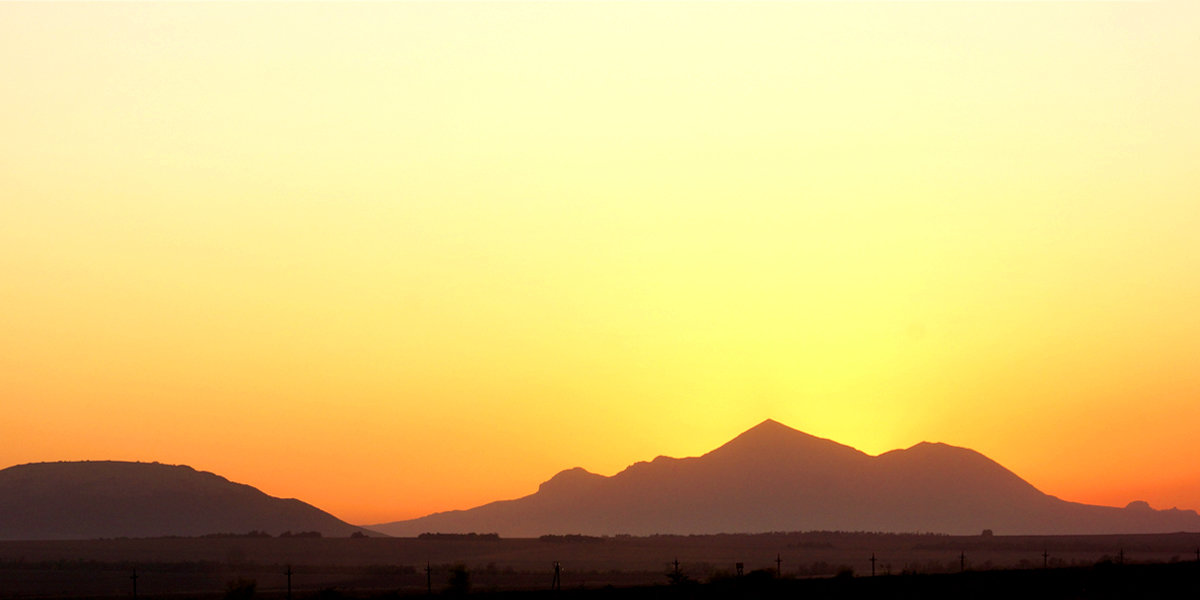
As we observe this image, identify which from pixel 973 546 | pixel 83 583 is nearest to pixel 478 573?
pixel 83 583

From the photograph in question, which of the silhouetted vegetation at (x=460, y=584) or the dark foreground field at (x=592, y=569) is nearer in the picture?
the dark foreground field at (x=592, y=569)

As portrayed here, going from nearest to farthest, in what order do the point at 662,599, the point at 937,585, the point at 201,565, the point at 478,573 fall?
the point at 662,599
the point at 937,585
the point at 478,573
the point at 201,565

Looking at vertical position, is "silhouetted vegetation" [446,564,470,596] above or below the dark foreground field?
above

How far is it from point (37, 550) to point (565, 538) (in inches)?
2351

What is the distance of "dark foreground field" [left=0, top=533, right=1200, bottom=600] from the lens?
59531 millimetres

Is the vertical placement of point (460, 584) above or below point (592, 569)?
above

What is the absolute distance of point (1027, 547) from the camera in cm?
14338

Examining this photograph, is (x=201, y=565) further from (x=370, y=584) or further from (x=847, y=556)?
(x=847, y=556)

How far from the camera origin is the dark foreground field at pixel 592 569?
59.5 meters

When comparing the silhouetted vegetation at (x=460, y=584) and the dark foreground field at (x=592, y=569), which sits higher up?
the silhouetted vegetation at (x=460, y=584)

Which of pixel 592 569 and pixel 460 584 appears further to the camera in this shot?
pixel 592 569

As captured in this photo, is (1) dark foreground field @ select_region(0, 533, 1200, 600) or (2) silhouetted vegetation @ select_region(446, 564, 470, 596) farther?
(2) silhouetted vegetation @ select_region(446, 564, 470, 596)

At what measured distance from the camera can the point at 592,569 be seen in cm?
10225

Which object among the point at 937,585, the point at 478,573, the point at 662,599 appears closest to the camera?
the point at 662,599
